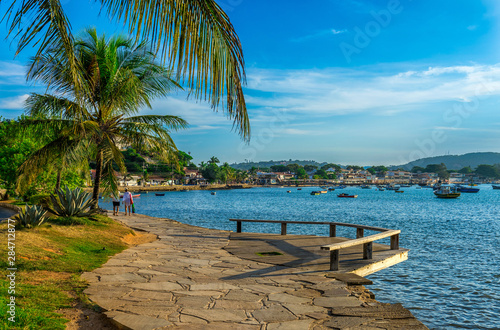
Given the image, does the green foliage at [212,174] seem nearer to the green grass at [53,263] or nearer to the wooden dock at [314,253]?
the green grass at [53,263]

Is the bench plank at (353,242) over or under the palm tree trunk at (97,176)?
under

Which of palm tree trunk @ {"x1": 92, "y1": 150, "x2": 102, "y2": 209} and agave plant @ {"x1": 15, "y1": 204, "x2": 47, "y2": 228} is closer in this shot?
agave plant @ {"x1": 15, "y1": 204, "x2": 47, "y2": 228}

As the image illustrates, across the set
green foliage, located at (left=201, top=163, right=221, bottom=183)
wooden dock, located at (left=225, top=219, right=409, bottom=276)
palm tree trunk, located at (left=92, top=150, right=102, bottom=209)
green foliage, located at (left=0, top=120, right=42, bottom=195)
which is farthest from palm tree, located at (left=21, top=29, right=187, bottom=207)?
green foliage, located at (left=201, top=163, right=221, bottom=183)

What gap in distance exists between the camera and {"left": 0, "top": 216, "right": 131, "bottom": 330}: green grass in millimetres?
4488

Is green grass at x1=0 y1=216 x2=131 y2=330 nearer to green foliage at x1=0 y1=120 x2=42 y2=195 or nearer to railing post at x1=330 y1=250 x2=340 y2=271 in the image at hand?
railing post at x1=330 y1=250 x2=340 y2=271

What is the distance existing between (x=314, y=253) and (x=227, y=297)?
14.7 feet

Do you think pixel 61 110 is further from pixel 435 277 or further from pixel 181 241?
pixel 435 277

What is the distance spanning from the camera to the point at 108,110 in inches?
575

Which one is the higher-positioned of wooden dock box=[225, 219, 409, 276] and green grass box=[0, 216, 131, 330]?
green grass box=[0, 216, 131, 330]

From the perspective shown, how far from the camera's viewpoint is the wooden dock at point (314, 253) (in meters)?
8.19

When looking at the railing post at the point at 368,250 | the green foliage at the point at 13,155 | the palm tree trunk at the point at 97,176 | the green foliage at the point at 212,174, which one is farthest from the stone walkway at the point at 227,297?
the green foliage at the point at 212,174

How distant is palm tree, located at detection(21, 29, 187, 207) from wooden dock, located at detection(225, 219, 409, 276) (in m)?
5.66

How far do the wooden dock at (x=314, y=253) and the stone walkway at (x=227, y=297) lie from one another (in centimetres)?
65

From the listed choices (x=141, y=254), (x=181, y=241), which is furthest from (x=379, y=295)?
(x=141, y=254)
